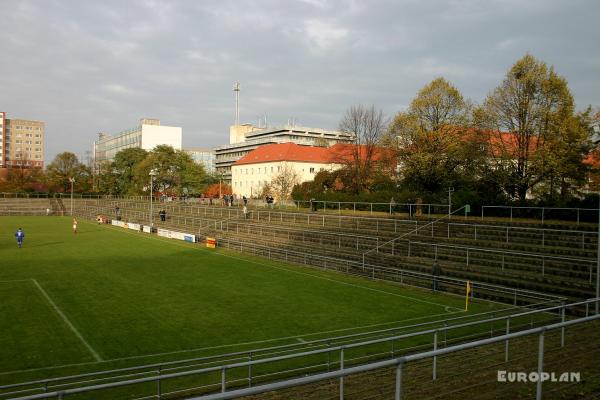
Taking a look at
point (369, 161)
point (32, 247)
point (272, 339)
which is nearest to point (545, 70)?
point (369, 161)

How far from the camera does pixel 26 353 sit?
1402 cm

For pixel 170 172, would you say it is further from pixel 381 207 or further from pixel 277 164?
pixel 381 207

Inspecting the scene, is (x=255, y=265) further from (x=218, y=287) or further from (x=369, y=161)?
(x=369, y=161)

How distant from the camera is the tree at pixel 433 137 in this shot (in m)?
44.8

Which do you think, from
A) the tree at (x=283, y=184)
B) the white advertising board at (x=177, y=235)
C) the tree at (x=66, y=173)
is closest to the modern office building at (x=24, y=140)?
the tree at (x=66, y=173)

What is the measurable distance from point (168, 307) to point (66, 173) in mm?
108230

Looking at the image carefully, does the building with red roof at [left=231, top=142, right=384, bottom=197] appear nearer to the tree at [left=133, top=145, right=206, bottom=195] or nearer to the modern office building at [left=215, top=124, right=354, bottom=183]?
the tree at [left=133, top=145, right=206, bottom=195]

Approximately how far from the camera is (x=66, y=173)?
11525 cm

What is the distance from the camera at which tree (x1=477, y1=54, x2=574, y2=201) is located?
1405 inches

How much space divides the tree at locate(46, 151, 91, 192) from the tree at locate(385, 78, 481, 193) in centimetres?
8971

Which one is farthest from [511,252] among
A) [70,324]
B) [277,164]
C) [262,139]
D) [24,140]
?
[24,140]

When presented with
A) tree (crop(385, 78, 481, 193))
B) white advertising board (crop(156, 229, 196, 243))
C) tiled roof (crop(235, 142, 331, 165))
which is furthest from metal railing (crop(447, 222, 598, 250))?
tiled roof (crop(235, 142, 331, 165))

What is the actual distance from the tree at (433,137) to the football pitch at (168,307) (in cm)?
1953

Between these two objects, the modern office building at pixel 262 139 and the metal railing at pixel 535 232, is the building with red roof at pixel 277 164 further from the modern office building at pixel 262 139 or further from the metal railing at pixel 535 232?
the metal railing at pixel 535 232
